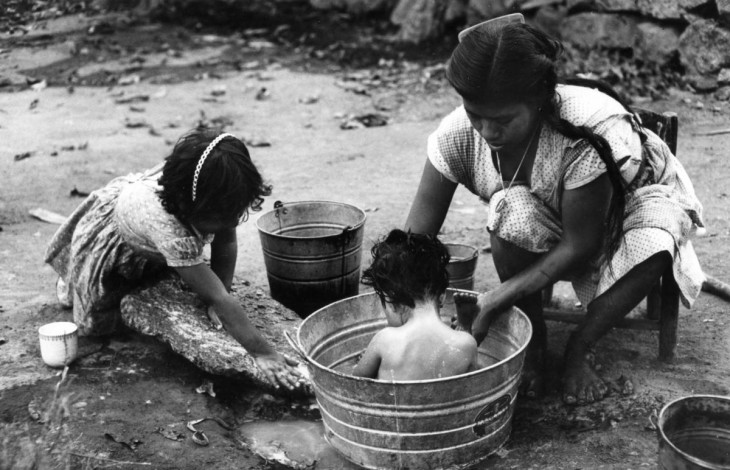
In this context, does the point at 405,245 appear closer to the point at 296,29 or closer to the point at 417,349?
the point at 417,349

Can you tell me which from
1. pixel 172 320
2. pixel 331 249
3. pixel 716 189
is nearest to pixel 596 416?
pixel 331 249

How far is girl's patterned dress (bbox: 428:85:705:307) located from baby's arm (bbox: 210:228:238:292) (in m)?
0.98

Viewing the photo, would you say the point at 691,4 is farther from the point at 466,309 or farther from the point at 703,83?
the point at 466,309

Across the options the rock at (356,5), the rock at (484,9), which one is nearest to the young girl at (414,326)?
the rock at (484,9)

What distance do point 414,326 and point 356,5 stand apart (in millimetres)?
7252

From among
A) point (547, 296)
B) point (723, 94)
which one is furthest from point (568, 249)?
point (723, 94)

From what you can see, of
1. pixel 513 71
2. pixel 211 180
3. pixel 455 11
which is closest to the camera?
pixel 513 71

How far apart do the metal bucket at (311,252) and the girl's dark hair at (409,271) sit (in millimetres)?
728

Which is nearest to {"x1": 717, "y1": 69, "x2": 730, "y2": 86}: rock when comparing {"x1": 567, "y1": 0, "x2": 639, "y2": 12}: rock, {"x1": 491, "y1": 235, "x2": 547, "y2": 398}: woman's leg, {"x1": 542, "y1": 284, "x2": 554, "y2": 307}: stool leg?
{"x1": 567, "y1": 0, "x2": 639, "y2": 12}: rock

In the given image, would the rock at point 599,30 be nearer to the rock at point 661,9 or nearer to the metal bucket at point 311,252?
the rock at point 661,9

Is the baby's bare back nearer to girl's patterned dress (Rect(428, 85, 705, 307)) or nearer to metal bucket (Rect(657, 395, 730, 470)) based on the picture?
girl's patterned dress (Rect(428, 85, 705, 307))

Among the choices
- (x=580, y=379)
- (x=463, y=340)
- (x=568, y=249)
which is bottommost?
(x=580, y=379)

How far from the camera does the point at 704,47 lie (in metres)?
6.60

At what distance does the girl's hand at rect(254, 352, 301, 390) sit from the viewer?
3033mm
